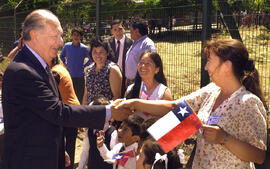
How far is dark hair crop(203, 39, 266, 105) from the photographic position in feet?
7.95

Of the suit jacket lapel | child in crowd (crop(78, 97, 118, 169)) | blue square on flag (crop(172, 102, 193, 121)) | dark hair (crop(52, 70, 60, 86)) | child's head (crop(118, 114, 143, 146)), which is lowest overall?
child in crowd (crop(78, 97, 118, 169))

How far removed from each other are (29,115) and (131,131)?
4.39ft

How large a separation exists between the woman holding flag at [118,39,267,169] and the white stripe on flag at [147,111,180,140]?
0.26 feet

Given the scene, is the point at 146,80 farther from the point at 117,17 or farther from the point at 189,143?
the point at 117,17

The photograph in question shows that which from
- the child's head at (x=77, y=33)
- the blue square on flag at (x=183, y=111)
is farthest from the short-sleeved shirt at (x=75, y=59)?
the blue square on flag at (x=183, y=111)

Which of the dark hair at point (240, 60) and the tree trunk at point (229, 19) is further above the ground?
the tree trunk at point (229, 19)

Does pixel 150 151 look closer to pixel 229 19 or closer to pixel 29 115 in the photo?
pixel 29 115

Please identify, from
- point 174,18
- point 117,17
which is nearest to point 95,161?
point 174,18

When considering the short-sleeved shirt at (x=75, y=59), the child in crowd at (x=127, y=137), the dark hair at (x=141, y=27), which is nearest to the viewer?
the child in crowd at (x=127, y=137)

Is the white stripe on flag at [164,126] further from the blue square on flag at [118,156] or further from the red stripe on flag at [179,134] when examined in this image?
the blue square on flag at [118,156]

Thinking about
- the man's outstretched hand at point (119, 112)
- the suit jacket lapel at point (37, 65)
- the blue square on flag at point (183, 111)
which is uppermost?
the suit jacket lapel at point (37, 65)

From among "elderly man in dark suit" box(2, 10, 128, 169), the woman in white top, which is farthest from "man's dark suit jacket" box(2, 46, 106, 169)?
the woman in white top

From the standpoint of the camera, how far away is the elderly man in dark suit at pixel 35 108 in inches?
99.3

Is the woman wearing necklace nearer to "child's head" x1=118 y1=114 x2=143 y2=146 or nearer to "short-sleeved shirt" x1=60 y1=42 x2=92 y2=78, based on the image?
"child's head" x1=118 y1=114 x2=143 y2=146
